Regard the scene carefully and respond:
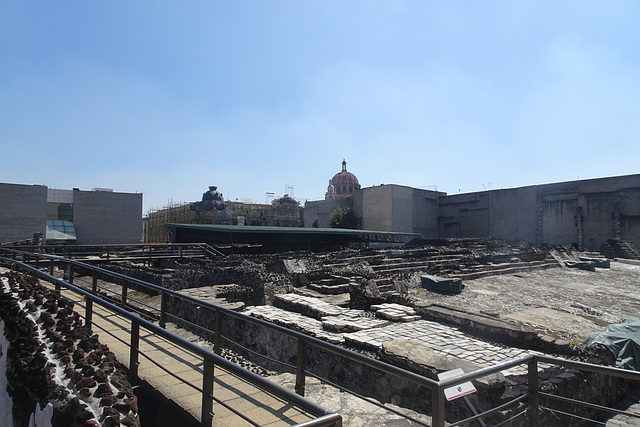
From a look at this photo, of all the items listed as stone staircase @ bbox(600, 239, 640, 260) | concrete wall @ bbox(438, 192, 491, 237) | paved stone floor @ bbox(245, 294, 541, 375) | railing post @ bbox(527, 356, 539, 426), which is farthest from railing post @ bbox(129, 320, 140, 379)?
concrete wall @ bbox(438, 192, 491, 237)

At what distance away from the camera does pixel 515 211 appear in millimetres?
48719

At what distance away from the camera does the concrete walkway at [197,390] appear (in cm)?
354

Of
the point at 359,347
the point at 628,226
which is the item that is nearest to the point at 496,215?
the point at 628,226

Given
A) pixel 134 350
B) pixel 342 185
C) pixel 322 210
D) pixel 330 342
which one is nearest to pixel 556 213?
pixel 322 210

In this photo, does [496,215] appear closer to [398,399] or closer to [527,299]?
[527,299]

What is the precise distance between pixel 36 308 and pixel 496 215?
5266cm

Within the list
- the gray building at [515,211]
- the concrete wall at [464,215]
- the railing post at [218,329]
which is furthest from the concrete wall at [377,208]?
the railing post at [218,329]

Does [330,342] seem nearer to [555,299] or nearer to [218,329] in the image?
[218,329]

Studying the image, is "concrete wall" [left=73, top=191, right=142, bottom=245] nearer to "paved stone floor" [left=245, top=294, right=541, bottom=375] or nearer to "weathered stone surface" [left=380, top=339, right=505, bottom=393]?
"paved stone floor" [left=245, top=294, right=541, bottom=375]

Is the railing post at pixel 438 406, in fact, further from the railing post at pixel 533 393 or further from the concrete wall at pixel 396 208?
the concrete wall at pixel 396 208

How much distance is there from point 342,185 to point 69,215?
50.2 meters

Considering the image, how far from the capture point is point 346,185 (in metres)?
79.2

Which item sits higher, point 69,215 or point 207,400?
point 69,215

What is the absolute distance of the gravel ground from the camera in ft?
30.1
